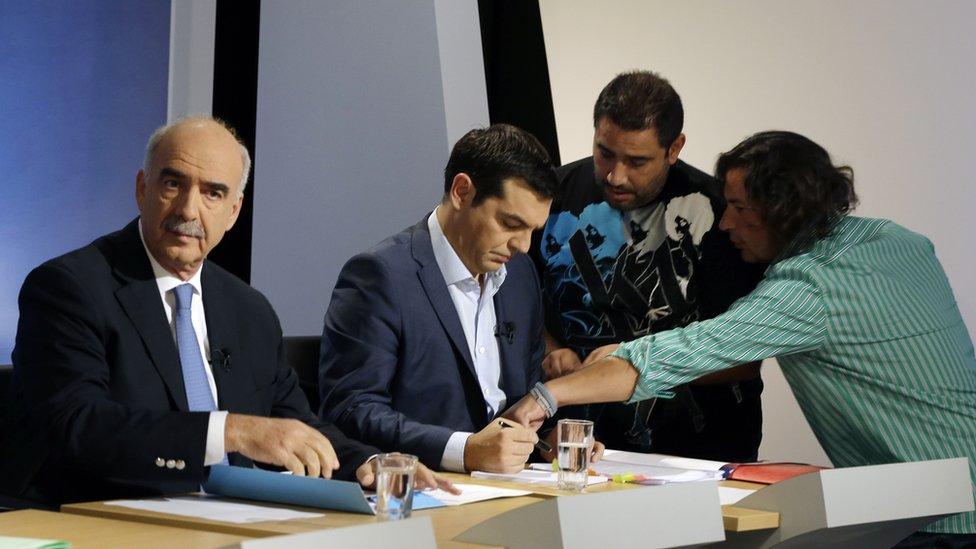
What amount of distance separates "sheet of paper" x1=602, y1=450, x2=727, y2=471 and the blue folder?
0.87m

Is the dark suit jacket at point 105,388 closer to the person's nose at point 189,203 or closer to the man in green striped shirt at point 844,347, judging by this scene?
the person's nose at point 189,203

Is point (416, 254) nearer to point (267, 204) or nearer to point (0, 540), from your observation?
point (0, 540)

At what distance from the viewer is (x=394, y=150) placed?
4.92 metres

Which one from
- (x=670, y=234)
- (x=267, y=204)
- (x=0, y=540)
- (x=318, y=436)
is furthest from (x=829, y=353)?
(x=267, y=204)

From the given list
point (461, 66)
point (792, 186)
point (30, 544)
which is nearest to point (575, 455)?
point (792, 186)

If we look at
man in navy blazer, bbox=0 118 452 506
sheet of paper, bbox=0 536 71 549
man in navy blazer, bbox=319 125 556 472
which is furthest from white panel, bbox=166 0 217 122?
sheet of paper, bbox=0 536 71 549

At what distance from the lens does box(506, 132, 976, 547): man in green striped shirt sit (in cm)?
294

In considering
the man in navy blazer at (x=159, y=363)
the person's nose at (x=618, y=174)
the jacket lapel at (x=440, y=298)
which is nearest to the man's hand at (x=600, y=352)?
the jacket lapel at (x=440, y=298)

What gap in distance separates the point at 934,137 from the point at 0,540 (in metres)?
3.90

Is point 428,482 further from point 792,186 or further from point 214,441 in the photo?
point 792,186

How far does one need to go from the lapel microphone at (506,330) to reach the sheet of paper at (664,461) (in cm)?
41

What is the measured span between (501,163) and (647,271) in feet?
2.16

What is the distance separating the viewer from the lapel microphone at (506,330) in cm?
329

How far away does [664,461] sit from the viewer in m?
3.00
